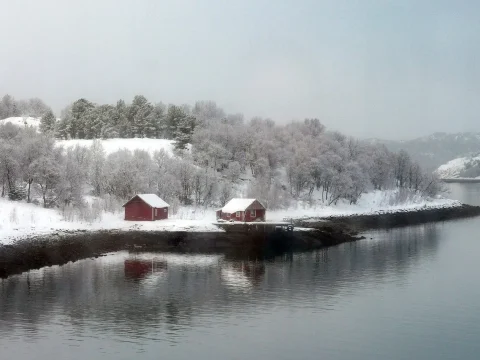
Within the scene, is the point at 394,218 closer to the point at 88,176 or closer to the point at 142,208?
the point at 142,208

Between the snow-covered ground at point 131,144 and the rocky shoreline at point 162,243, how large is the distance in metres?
42.1

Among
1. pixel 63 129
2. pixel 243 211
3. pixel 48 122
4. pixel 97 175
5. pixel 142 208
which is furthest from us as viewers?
pixel 48 122

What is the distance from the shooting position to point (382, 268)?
184 ft

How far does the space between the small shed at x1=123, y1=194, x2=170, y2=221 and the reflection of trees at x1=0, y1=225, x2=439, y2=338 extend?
15729 millimetres

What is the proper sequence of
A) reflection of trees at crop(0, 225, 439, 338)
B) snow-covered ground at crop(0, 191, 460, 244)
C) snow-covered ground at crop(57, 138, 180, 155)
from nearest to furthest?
reflection of trees at crop(0, 225, 439, 338) → snow-covered ground at crop(0, 191, 460, 244) → snow-covered ground at crop(57, 138, 180, 155)

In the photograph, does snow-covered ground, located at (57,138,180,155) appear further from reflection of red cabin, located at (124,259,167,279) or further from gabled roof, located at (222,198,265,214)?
reflection of red cabin, located at (124,259,167,279)

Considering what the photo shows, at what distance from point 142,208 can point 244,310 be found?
38445 mm

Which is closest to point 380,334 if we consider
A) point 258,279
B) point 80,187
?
point 258,279

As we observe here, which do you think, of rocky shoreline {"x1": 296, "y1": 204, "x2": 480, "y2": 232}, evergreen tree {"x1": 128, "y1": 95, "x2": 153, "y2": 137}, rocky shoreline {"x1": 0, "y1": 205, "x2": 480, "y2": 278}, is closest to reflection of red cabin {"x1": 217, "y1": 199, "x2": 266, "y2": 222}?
rocky shoreline {"x1": 0, "y1": 205, "x2": 480, "y2": 278}

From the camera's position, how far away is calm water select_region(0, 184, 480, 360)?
32.4 meters

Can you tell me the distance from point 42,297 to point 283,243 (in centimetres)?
3412

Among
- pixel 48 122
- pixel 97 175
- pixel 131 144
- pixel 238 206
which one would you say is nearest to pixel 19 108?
pixel 48 122

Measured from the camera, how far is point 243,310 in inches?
1567

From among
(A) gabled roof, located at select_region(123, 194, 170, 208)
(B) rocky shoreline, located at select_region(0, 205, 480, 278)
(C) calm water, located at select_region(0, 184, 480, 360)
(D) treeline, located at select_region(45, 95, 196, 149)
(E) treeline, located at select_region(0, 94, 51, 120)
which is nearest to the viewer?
(C) calm water, located at select_region(0, 184, 480, 360)
